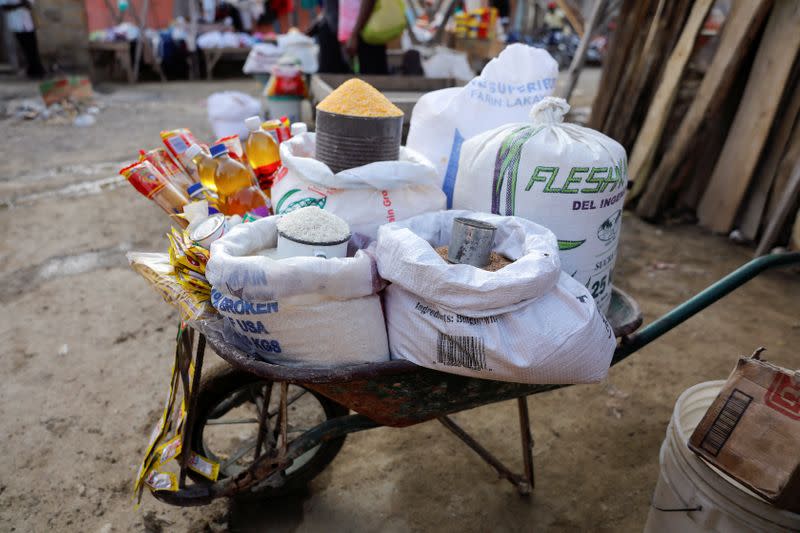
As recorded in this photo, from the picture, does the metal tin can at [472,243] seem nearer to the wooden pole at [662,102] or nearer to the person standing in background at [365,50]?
the person standing in background at [365,50]

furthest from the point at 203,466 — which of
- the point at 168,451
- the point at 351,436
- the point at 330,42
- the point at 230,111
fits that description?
the point at 230,111

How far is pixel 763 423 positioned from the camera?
127cm

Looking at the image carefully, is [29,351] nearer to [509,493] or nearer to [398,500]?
[398,500]

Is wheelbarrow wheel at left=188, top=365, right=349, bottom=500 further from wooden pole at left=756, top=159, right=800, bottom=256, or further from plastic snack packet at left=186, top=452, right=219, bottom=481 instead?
wooden pole at left=756, top=159, right=800, bottom=256

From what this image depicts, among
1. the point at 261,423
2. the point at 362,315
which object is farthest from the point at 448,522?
the point at 362,315

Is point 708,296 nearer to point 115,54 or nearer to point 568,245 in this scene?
point 568,245

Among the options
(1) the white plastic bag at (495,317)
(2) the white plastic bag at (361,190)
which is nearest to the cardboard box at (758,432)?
(1) the white plastic bag at (495,317)

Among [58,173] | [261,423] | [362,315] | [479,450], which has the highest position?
[362,315]

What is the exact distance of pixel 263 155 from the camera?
5.64 ft

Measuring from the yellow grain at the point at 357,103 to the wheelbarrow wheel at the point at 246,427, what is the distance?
795mm

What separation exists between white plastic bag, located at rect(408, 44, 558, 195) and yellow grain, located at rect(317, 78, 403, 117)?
0.29 meters

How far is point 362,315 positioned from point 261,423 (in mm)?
726

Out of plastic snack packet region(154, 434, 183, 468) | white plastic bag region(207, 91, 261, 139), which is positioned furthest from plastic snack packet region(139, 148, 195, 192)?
white plastic bag region(207, 91, 261, 139)

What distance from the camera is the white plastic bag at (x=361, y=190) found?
1.36 m
